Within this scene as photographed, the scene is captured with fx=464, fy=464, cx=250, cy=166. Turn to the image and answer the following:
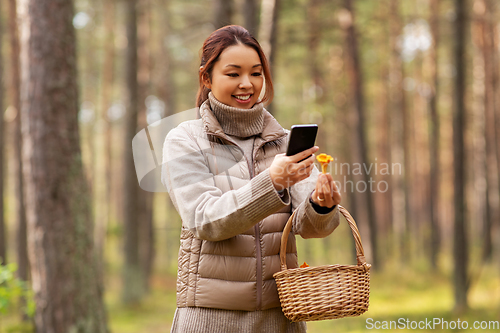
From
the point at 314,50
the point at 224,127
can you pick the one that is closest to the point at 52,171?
the point at 224,127

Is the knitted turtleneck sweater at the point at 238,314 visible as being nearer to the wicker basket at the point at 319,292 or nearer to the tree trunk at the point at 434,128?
the wicker basket at the point at 319,292

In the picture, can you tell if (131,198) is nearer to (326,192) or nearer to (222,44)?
(222,44)

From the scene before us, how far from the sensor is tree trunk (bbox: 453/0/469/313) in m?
8.46

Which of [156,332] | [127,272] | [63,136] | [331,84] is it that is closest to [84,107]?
[331,84]

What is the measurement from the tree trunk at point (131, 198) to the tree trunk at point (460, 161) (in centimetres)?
692

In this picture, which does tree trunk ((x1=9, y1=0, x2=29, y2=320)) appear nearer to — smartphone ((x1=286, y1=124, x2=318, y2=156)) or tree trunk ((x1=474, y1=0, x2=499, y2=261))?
smartphone ((x1=286, y1=124, x2=318, y2=156))

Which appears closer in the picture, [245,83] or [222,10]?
[245,83]

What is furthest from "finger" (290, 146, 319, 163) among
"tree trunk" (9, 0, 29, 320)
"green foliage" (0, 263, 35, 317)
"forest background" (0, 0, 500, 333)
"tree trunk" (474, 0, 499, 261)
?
"tree trunk" (474, 0, 499, 261)

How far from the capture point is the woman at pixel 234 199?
1771 millimetres

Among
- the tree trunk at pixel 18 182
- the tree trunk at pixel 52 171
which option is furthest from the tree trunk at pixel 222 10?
the tree trunk at pixel 18 182

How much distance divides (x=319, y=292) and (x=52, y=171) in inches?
136

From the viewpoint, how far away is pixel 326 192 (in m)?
1.86

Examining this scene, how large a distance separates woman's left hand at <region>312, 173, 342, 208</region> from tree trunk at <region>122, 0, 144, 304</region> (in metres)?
9.47

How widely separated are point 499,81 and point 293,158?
1520 cm
